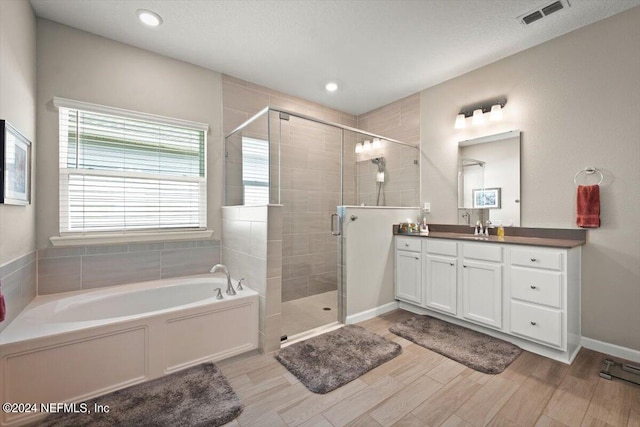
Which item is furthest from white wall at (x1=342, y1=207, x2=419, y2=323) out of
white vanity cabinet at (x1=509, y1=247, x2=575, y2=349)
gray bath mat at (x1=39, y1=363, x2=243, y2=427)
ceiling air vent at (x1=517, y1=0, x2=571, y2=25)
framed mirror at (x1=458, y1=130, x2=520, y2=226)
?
ceiling air vent at (x1=517, y1=0, x2=571, y2=25)

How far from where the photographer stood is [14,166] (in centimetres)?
181

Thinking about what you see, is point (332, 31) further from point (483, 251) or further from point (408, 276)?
point (408, 276)

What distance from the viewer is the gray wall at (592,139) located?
2.22 m

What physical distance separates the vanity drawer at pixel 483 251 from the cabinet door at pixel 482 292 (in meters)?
0.05

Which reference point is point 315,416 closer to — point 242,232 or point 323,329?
point 323,329

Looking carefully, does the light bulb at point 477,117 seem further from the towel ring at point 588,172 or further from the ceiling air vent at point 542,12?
the towel ring at point 588,172

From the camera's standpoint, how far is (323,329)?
2.74 metres

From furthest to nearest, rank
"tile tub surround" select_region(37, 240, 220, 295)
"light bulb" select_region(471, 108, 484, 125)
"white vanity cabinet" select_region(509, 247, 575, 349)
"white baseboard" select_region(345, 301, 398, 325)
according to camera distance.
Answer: "light bulb" select_region(471, 108, 484, 125)
"white baseboard" select_region(345, 301, 398, 325)
"tile tub surround" select_region(37, 240, 220, 295)
"white vanity cabinet" select_region(509, 247, 575, 349)

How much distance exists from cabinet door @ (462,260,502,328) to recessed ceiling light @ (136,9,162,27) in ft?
11.1

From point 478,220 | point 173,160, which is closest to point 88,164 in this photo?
point 173,160

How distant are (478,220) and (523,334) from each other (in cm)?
121

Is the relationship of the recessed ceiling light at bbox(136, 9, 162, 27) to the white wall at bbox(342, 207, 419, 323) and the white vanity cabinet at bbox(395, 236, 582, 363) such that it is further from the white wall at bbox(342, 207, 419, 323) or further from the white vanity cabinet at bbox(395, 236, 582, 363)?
the white vanity cabinet at bbox(395, 236, 582, 363)

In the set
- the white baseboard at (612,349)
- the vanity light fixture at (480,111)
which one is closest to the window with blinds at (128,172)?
the vanity light fixture at (480,111)

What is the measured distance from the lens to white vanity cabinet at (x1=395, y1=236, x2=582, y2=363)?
7.02ft
